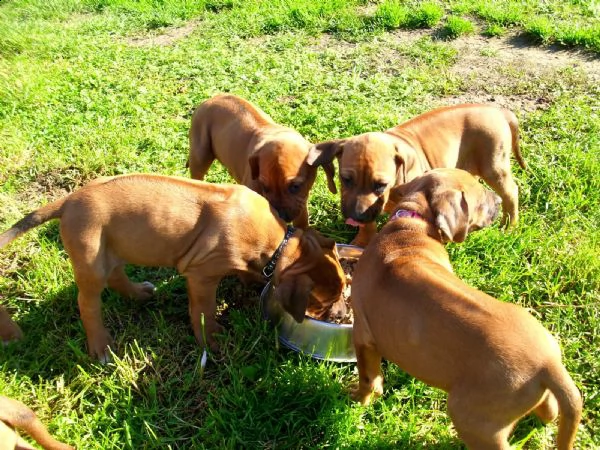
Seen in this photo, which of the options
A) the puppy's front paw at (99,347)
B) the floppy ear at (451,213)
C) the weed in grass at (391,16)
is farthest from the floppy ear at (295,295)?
the weed in grass at (391,16)

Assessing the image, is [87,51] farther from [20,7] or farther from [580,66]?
[580,66]

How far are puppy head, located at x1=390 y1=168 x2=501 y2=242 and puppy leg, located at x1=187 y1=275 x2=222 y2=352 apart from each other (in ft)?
5.35

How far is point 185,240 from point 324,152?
1.57 metres

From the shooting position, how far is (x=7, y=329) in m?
4.49

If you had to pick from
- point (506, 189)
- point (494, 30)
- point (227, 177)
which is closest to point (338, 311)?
point (506, 189)

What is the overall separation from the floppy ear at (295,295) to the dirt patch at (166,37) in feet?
22.9

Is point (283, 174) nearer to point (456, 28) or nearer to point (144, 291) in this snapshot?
point (144, 291)

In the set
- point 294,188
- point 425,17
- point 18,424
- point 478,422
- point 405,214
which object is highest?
point 425,17

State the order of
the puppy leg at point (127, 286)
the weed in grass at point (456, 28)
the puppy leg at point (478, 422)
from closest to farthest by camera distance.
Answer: the puppy leg at point (478, 422)
the puppy leg at point (127, 286)
the weed in grass at point (456, 28)

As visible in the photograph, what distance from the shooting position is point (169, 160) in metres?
6.70

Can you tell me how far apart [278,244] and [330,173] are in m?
1.25

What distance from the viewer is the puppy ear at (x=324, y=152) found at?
5.15 metres

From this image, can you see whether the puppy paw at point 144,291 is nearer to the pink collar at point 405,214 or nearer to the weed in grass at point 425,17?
the pink collar at point 405,214

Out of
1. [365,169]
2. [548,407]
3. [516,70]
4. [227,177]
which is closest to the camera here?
[548,407]
